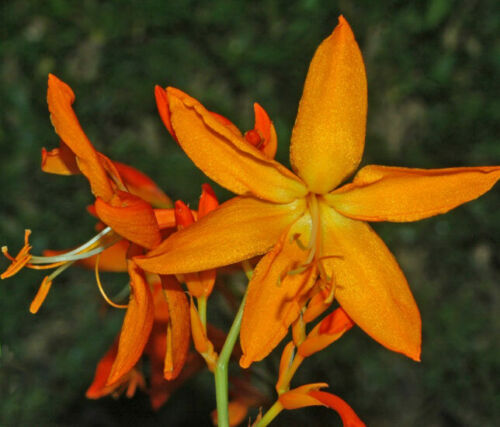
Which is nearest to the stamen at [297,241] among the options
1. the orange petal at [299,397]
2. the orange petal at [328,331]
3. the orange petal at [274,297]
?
the orange petal at [274,297]

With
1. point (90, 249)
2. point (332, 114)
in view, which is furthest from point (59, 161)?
point (332, 114)

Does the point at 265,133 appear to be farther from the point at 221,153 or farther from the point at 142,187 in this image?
the point at 142,187

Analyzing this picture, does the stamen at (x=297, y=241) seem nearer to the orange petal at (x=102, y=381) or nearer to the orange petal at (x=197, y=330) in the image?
the orange petal at (x=197, y=330)

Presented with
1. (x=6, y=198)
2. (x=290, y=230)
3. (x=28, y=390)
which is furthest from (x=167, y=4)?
(x=290, y=230)

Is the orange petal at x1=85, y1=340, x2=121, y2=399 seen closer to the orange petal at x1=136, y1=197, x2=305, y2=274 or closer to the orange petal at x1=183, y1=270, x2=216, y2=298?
the orange petal at x1=183, y1=270, x2=216, y2=298

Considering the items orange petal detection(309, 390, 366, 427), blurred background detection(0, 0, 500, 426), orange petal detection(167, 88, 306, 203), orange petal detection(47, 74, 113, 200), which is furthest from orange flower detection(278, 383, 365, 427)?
blurred background detection(0, 0, 500, 426)

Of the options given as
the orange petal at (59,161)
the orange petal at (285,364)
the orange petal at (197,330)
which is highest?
the orange petal at (59,161)

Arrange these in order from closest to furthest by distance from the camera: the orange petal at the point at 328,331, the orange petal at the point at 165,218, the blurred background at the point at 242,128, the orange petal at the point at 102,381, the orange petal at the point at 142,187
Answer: the orange petal at the point at 328,331 → the orange petal at the point at 165,218 → the orange petal at the point at 102,381 → the orange petal at the point at 142,187 → the blurred background at the point at 242,128
